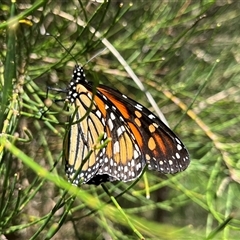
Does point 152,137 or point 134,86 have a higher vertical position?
point 134,86

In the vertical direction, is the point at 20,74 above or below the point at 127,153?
above

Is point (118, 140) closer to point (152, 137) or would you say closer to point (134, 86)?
point (152, 137)

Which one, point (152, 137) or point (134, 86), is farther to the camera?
point (134, 86)

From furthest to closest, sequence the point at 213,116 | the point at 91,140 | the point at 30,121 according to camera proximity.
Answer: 1. the point at 213,116
2. the point at 30,121
3. the point at 91,140

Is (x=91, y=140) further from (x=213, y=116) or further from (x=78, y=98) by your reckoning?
(x=213, y=116)

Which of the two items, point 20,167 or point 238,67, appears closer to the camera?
point 20,167

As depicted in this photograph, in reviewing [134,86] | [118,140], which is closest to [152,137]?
[118,140]

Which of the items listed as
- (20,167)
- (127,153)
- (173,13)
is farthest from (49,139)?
(173,13)

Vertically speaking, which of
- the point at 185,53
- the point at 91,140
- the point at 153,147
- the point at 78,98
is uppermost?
the point at 185,53
